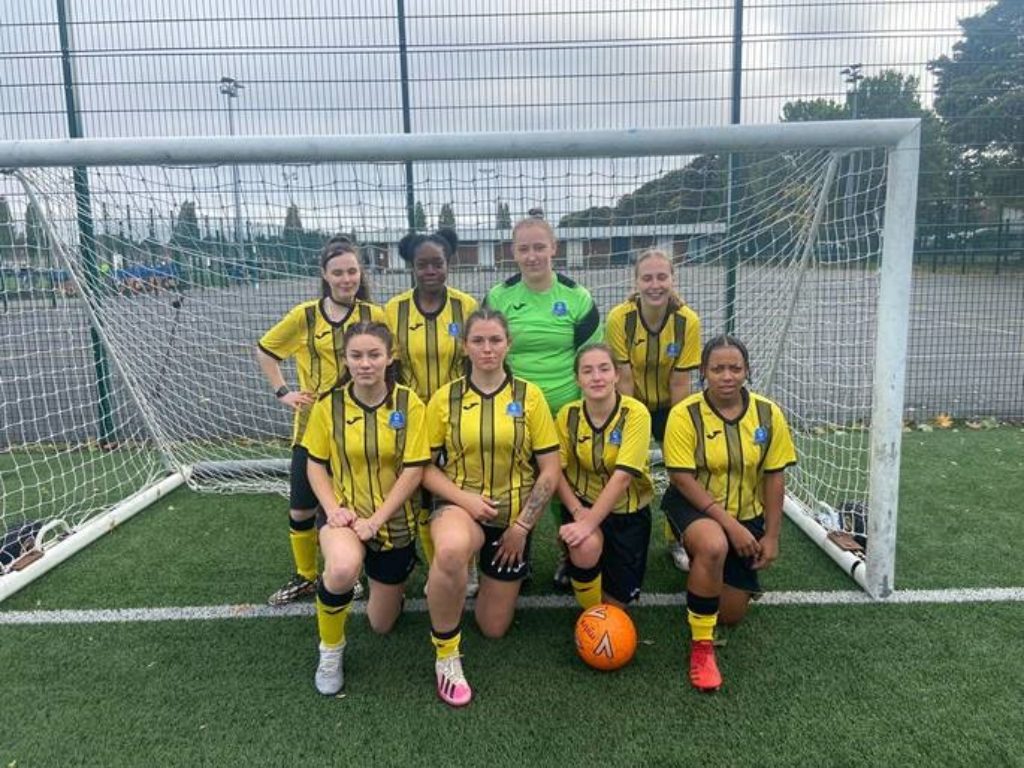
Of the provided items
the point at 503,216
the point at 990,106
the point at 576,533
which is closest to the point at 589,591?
the point at 576,533

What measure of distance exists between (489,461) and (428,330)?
2.43 ft

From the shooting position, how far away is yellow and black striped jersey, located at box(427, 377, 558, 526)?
9.75 ft

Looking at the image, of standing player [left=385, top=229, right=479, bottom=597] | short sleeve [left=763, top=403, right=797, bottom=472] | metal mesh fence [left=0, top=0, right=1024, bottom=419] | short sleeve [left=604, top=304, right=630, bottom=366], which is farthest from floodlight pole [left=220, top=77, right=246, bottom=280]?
short sleeve [left=763, top=403, right=797, bottom=472]

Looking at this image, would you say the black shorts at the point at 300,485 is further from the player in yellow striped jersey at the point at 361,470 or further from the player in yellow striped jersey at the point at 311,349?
the player in yellow striped jersey at the point at 361,470

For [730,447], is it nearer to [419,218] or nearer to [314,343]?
[314,343]

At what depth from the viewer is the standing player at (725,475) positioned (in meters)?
2.95

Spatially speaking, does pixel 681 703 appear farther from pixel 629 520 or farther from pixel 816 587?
pixel 816 587

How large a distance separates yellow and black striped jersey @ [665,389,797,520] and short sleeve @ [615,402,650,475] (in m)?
0.10

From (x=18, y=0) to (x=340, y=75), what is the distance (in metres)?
2.66

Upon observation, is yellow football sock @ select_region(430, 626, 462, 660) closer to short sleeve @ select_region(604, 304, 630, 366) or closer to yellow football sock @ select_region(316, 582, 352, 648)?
yellow football sock @ select_region(316, 582, 352, 648)

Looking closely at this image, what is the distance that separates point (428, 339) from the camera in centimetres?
335

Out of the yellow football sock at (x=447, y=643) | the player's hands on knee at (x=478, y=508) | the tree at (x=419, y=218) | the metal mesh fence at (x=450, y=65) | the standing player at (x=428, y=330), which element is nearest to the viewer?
the yellow football sock at (x=447, y=643)

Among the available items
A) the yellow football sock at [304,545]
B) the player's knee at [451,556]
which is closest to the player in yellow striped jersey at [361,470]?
the player's knee at [451,556]

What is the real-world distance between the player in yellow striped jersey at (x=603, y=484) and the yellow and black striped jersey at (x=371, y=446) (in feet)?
2.23
